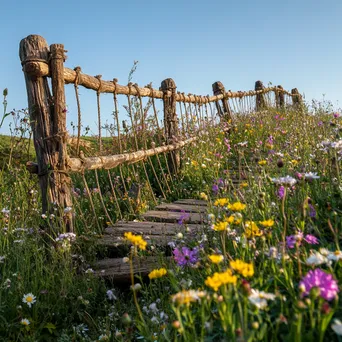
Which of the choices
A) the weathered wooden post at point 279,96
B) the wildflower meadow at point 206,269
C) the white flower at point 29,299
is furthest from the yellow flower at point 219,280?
the weathered wooden post at point 279,96

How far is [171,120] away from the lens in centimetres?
673

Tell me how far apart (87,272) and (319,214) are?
70.5 inches

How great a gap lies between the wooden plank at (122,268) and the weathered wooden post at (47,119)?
0.48 metres

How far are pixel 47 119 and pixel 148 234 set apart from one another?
135 centimetres

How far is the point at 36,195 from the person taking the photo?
4992 millimetres

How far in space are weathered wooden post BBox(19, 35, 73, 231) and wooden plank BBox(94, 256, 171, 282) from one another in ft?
1.58

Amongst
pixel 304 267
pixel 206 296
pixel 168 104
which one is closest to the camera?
pixel 206 296

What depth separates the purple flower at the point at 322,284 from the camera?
127 cm

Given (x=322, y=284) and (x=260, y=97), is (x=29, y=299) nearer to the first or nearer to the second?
(x=322, y=284)

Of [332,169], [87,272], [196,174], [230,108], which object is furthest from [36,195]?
[230,108]

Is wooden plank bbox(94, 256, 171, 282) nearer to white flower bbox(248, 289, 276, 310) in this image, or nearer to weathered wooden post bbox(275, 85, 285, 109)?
white flower bbox(248, 289, 276, 310)

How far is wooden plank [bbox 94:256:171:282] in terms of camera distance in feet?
11.1

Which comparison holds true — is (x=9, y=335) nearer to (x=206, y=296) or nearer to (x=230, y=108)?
(x=206, y=296)

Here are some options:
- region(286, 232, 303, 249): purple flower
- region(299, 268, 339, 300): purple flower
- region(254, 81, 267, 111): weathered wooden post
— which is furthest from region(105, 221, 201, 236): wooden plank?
region(254, 81, 267, 111): weathered wooden post
